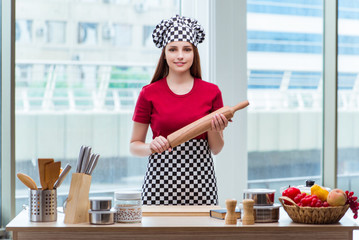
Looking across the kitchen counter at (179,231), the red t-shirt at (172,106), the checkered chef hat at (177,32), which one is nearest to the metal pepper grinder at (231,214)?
the kitchen counter at (179,231)

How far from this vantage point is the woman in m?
2.40

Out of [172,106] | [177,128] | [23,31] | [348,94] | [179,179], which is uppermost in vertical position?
[23,31]

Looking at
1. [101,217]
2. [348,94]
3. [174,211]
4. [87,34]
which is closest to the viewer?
[101,217]

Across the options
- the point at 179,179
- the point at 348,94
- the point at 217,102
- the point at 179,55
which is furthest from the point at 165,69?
→ the point at 348,94

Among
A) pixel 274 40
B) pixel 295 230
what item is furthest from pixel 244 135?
pixel 295 230

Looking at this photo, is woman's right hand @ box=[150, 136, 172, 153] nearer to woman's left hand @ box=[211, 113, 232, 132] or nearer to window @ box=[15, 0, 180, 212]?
woman's left hand @ box=[211, 113, 232, 132]

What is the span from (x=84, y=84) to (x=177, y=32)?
1.09m

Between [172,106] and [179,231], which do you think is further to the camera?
[172,106]

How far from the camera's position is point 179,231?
182 centimetres

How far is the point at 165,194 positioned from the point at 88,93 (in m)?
1.18

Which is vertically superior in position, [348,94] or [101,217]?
[348,94]

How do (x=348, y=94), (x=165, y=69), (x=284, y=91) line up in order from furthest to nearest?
(x=348, y=94), (x=284, y=91), (x=165, y=69)

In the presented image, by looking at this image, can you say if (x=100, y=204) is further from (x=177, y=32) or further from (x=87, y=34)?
(x=87, y=34)

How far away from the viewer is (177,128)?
2381mm
